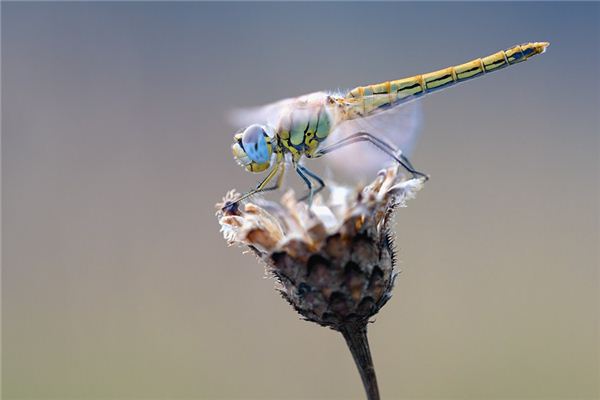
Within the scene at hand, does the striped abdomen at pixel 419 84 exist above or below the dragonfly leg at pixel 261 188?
above

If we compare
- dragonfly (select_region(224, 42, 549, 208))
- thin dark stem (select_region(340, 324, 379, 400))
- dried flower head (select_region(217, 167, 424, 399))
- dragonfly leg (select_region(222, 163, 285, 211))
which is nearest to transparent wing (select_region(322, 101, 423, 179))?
dragonfly (select_region(224, 42, 549, 208))

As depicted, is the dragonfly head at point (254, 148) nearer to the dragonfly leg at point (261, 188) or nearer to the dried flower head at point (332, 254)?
the dragonfly leg at point (261, 188)

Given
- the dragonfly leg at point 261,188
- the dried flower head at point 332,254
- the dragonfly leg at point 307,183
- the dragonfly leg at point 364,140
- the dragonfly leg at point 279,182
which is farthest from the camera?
the dragonfly leg at point 364,140

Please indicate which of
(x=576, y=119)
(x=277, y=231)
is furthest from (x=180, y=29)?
(x=277, y=231)

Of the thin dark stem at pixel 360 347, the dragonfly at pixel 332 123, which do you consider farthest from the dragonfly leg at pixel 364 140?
the thin dark stem at pixel 360 347

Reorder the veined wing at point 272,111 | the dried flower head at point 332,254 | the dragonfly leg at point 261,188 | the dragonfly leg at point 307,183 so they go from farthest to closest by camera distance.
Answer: the veined wing at point 272,111
the dragonfly leg at point 261,188
the dragonfly leg at point 307,183
the dried flower head at point 332,254

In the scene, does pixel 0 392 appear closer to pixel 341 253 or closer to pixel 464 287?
pixel 464 287

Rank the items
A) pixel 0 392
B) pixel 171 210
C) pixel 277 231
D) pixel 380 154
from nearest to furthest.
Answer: pixel 277 231
pixel 380 154
pixel 0 392
pixel 171 210

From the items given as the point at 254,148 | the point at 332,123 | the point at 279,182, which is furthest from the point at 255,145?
the point at 332,123
